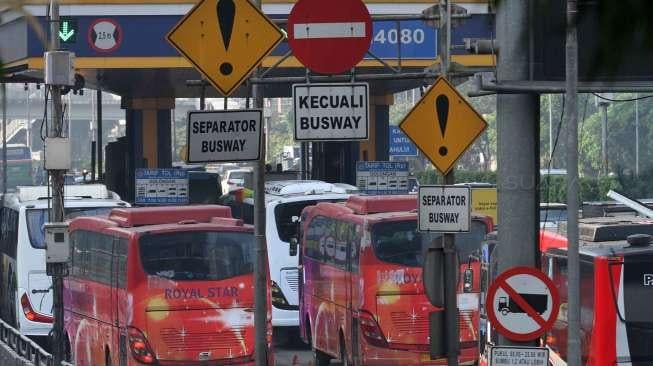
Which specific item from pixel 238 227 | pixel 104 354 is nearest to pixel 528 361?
pixel 238 227

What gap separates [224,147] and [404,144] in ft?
141

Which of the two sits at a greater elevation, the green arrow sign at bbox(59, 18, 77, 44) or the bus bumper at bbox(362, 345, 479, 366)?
the green arrow sign at bbox(59, 18, 77, 44)

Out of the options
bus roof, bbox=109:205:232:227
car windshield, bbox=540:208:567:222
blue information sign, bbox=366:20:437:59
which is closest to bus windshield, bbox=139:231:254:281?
bus roof, bbox=109:205:232:227

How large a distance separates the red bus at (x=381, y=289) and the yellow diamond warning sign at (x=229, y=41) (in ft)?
25.6

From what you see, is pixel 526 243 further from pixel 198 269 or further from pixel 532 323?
pixel 198 269

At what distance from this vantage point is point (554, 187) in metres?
52.5

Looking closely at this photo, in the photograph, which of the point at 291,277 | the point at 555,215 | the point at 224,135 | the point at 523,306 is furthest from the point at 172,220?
the point at 555,215

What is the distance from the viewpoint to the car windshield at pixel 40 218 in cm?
2455

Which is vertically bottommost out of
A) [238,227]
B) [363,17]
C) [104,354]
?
[104,354]

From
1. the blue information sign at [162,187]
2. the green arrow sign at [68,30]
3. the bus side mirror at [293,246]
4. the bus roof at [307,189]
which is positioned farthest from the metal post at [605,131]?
the green arrow sign at [68,30]

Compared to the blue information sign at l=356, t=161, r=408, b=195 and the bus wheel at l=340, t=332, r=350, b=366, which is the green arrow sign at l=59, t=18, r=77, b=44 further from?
the blue information sign at l=356, t=161, r=408, b=195

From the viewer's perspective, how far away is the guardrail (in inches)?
681

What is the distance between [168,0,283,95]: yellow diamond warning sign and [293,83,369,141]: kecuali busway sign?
4.43 feet

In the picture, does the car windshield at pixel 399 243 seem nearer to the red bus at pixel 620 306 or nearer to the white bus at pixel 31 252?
the red bus at pixel 620 306
